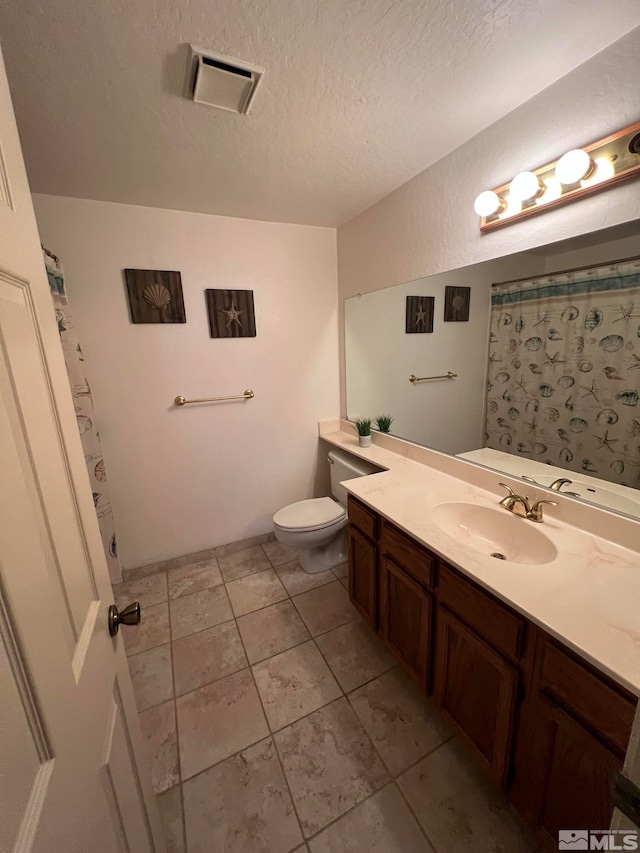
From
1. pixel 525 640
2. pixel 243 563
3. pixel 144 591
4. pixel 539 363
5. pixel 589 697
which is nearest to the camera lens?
pixel 589 697

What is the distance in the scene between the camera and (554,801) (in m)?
0.84

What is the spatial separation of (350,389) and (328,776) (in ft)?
6.51

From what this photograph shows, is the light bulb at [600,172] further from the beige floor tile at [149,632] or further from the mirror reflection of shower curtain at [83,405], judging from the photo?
the beige floor tile at [149,632]

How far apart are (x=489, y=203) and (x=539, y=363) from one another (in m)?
0.64

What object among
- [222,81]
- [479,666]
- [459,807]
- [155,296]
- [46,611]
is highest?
[222,81]

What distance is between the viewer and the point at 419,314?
6.03 ft

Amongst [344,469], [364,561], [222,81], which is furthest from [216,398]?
[222,81]

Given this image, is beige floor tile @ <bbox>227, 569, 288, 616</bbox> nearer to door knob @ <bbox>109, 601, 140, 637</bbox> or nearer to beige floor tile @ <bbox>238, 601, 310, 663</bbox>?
beige floor tile @ <bbox>238, 601, 310, 663</bbox>

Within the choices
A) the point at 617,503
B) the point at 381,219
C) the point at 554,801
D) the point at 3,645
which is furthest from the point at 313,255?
the point at 554,801

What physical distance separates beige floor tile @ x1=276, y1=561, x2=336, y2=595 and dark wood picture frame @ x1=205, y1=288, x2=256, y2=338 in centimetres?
156

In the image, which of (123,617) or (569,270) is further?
(569,270)

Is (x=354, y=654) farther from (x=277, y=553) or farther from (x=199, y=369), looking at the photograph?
(x=199, y=369)

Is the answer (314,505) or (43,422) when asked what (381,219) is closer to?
(314,505)

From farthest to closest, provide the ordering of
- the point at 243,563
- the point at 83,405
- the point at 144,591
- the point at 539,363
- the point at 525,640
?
the point at 243,563 < the point at 144,591 < the point at 83,405 < the point at 539,363 < the point at 525,640
